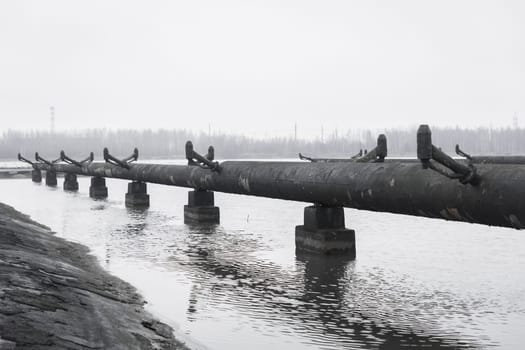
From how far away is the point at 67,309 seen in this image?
6.00 meters

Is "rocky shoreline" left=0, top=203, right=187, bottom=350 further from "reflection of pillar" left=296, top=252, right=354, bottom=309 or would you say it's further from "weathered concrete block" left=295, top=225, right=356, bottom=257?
"weathered concrete block" left=295, top=225, right=356, bottom=257

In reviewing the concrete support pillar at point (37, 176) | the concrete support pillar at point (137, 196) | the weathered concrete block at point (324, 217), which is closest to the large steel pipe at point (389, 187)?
the weathered concrete block at point (324, 217)

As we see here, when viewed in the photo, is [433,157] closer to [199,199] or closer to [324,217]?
[324,217]

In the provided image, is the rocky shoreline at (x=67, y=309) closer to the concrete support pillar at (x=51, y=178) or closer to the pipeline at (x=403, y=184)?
the pipeline at (x=403, y=184)

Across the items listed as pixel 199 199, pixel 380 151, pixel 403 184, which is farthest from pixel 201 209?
pixel 403 184

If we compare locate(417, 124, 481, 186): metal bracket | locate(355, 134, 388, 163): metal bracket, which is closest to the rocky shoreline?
locate(417, 124, 481, 186): metal bracket

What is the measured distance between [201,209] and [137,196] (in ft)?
19.6

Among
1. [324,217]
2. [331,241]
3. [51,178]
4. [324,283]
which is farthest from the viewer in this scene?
[51,178]

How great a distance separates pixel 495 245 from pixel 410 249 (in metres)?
1.64

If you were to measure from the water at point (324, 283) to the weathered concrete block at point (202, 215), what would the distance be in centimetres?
63

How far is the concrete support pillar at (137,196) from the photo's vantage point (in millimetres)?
21469

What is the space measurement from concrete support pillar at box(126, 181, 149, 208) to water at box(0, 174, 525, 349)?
584cm

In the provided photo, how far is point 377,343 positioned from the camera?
576 cm

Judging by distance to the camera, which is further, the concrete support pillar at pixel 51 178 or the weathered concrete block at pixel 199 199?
the concrete support pillar at pixel 51 178
